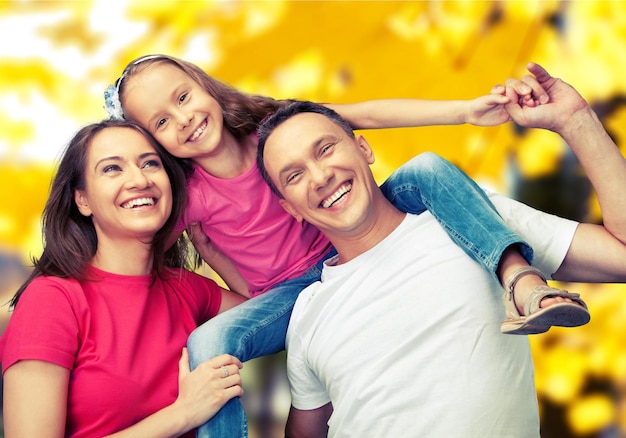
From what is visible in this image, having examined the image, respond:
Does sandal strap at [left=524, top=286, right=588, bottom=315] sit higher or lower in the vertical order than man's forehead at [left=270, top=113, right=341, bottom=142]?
lower

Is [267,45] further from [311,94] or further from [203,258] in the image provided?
[203,258]

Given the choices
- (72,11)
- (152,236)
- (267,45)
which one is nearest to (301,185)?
(152,236)

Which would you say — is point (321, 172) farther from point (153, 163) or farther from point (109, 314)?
point (109, 314)

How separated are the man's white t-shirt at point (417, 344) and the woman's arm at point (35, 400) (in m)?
0.58

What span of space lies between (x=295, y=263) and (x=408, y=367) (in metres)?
0.49

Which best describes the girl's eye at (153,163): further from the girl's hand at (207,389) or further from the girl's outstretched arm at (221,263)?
the girl's hand at (207,389)

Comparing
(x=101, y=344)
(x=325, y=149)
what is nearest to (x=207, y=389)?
(x=101, y=344)

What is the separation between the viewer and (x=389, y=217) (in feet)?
6.92

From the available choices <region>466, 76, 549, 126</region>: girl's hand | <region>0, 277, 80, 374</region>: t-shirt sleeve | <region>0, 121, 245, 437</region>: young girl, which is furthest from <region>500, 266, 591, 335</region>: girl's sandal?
<region>0, 277, 80, 374</region>: t-shirt sleeve

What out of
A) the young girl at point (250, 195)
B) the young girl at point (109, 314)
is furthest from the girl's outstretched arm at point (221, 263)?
the young girl at point (109, 314)

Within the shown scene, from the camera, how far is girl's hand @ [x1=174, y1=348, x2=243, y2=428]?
1921 mm

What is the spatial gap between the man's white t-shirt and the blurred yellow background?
134cm

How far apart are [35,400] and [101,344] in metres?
0.19

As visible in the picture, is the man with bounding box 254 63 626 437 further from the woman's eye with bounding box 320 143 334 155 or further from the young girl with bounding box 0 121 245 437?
the young girl with bounding box 0 121 245 437
